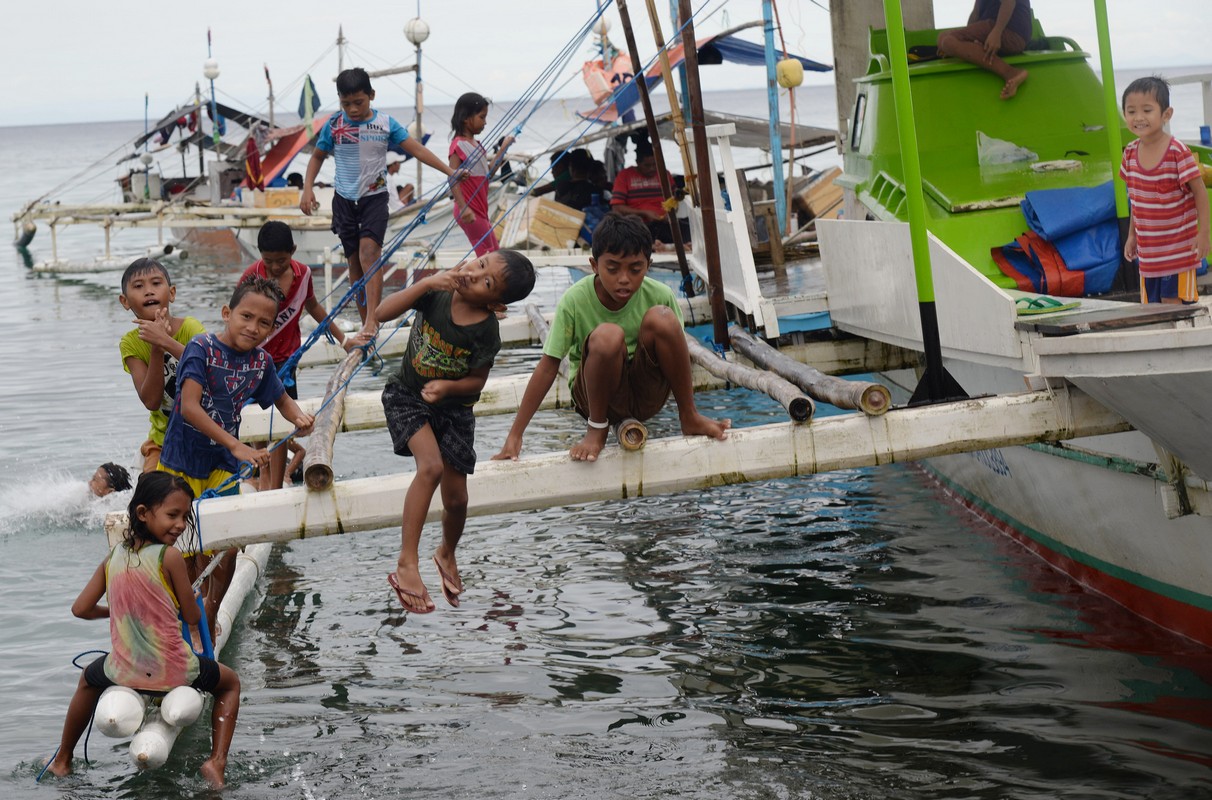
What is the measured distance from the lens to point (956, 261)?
6.10m

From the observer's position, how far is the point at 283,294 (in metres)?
7.11

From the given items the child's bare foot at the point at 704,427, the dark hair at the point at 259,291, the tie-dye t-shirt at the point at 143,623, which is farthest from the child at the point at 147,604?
the child's bare foot at the point at 704,427

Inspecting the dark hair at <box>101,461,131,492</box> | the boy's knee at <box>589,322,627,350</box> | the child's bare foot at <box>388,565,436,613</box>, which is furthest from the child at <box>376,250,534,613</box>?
the dark hair at <box>101,461,131,492</box>

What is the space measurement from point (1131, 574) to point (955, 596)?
42.0 inches

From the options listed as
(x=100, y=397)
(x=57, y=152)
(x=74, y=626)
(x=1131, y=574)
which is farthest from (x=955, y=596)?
(x=57, y=152)

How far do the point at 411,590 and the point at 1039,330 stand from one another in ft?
9.31

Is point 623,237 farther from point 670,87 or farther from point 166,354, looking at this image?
point 670,87

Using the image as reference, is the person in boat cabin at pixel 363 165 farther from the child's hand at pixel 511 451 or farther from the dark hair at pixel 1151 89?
the dark hair at pixel 1151 89

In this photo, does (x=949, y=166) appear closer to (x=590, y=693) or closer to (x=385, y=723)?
(x=590, y=693)

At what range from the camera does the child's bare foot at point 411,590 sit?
5219 millimetres

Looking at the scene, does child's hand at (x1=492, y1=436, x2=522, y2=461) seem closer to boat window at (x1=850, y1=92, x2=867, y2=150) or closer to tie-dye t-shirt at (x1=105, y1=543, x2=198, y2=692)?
tie-dye t-shirt at (x1=105, y1=543, x2=198, y2=692)

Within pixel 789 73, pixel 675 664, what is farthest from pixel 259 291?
pixel 789 73

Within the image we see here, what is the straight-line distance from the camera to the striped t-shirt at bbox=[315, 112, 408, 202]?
9289 mm

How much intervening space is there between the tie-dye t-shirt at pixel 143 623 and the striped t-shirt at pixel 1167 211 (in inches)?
182
